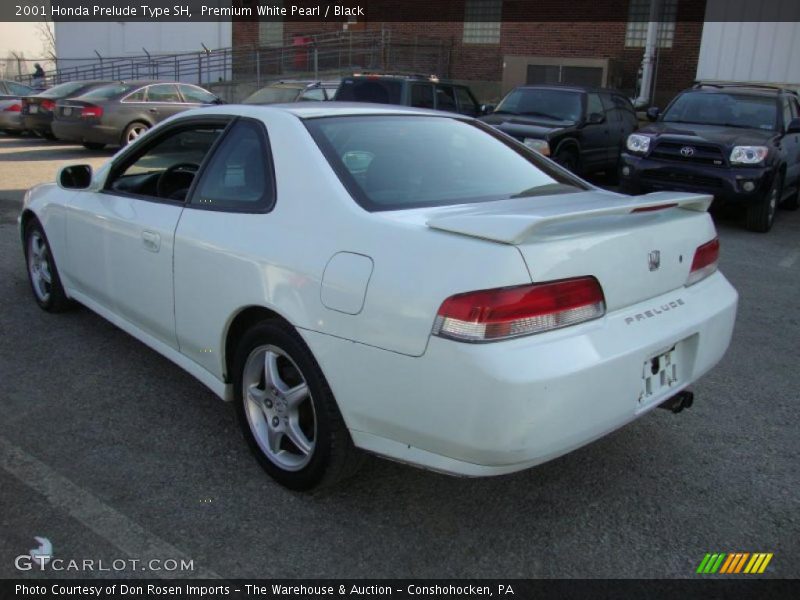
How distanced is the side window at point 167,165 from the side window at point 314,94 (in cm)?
1014

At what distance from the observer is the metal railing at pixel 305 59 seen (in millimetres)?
25016

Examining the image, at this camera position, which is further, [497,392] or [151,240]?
[151,240]

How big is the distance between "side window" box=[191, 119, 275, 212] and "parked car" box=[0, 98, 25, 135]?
660 inches

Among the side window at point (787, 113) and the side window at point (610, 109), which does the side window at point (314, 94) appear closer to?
the side window at point (610, 109)

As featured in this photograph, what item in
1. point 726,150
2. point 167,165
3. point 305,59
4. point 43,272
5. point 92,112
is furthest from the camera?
point 305,59

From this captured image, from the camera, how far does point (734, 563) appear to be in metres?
2.62

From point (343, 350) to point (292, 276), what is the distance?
1.24ft

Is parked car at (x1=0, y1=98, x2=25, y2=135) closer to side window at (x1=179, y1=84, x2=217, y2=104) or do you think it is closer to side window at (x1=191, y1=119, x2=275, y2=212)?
side window at (x1=179, y1=84, x2=217, y2=104)

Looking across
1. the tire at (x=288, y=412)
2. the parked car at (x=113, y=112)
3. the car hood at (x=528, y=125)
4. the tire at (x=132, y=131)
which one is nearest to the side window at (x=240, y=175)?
the tire at (x=288, y=412)

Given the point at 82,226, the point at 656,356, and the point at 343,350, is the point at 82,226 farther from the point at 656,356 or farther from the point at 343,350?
the point at 656,356

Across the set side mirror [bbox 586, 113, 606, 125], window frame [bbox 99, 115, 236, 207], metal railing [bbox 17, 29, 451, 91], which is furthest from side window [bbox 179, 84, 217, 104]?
window frame [bbox 99, 115, 236, 207]

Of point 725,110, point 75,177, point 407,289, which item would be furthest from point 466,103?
point 407,289

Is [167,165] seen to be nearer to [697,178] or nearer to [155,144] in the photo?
[155,144]

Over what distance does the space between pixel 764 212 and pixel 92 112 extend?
12.1 metres
